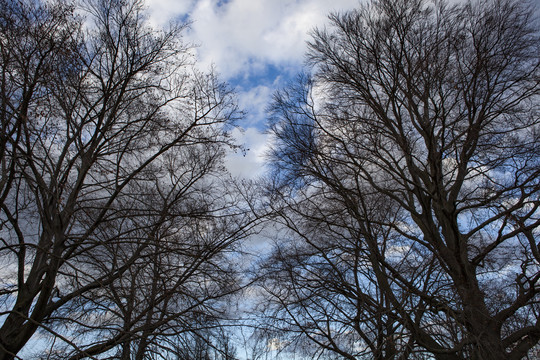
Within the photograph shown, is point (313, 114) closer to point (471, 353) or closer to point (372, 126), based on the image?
point (372, 126)

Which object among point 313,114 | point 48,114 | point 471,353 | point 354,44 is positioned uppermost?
point 354,44

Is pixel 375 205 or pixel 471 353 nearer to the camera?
pixel 471 353

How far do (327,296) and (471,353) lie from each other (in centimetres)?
360

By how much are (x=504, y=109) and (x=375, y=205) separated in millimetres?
3493

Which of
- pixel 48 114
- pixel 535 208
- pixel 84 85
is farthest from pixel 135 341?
pixel 535 208

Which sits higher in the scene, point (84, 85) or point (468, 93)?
point (468, 93)

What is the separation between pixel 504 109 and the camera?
8070mm

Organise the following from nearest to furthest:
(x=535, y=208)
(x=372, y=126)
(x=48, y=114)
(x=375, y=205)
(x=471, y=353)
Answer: (x=471, y=353) < (x=48, y=114) < (x=535, y=208) < (x=372, y=126) < (x=375, y=205)

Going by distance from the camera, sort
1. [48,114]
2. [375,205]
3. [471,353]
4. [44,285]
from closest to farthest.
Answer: [471,353] < [44,285] < [48,114] < [375,205]

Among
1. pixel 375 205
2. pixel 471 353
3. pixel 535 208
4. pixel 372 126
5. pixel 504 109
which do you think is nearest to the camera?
pixel 471 353

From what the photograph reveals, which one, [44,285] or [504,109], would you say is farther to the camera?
[504,109]

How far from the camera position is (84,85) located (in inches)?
278

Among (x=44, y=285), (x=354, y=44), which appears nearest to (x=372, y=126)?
(x=354, y=44)

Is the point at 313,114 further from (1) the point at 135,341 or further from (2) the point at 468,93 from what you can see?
(1) the point at 135,341
